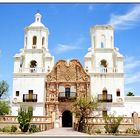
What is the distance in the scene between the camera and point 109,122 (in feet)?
78.1

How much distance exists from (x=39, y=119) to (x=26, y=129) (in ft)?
13.1

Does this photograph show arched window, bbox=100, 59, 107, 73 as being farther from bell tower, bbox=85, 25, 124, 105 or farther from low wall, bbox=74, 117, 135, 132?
low wall, bbox=74, 117, 135, 132

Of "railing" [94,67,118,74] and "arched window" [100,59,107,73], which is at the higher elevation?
"arched window" [100,59,107,73]

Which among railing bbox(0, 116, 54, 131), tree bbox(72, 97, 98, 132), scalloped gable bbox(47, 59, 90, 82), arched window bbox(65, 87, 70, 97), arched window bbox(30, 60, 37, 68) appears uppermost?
arched window bbox(30, 60, 37, 68)

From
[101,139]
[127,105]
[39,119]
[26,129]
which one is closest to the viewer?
[101,139]

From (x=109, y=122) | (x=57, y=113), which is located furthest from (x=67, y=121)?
(x=109, y=122)

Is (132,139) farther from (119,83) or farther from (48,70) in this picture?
(48,70)

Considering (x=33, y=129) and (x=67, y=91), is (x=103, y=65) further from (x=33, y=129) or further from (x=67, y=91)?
(x=33, y=129)

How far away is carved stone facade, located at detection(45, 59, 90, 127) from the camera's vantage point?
3238cm

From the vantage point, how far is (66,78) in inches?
1309

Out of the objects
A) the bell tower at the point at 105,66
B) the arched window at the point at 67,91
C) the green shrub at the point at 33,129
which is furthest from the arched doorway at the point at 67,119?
the green shrub at the point at 33,129

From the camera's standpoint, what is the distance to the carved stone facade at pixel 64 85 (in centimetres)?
3238

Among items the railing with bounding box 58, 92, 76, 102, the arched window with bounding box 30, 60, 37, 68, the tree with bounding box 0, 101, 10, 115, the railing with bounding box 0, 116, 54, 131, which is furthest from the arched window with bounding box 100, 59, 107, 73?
the tree with bounding box 0, 101, 10, 115

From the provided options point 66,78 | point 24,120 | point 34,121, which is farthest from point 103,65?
point 24,120
